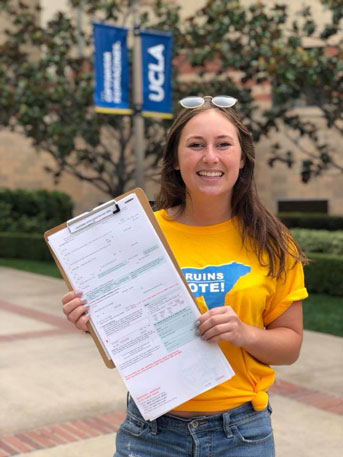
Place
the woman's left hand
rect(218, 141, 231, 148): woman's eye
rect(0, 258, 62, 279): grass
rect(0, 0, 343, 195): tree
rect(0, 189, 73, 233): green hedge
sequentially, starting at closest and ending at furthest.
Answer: the woman's left hand, rect(218, 141, 231, 148): woman's eye, rect(0, 0, 343, 195): tree, rect(0, 258, 62, 279): grass, rect(0, 189, 73, 233): green hedge

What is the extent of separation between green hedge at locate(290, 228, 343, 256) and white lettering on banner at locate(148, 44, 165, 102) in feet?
11.6

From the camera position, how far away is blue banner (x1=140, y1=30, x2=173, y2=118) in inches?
493

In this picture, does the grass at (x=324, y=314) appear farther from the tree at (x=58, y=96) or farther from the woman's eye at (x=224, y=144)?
the woman's eye at (x=224, y=144)

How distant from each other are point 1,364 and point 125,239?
519 centimetres

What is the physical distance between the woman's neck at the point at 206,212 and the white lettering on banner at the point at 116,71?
1043 cm

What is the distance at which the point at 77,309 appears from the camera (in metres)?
2.17

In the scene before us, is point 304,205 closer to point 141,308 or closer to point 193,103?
point 193,103

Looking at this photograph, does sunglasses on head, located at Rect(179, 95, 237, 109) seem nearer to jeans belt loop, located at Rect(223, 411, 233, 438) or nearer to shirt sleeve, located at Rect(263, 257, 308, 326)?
shirt sleeve, located at Rect(263, 257, 308, 326)

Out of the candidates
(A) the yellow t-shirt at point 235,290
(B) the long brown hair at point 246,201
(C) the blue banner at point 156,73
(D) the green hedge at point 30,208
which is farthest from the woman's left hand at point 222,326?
(D) the green hedge at point 30,208

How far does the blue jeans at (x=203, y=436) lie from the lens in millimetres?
2211

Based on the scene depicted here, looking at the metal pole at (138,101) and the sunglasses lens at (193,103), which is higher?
the sunglasses lens at (193,103)

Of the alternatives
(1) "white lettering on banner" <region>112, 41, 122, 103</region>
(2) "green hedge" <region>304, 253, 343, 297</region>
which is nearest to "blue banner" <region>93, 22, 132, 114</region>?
(1) "white lettering on banner" <region>112, 41, 122, 103</region>

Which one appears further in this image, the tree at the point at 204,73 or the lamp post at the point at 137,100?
the lamp post at the point at 137,100

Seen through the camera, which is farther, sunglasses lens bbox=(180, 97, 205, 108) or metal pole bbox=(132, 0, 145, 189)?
metal pole bbox=(132, 0, 145, 189)
